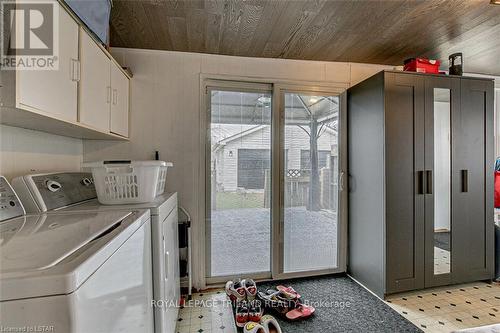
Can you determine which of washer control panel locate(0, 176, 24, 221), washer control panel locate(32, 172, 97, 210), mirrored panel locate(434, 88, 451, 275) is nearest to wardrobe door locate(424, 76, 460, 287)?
mirrored panel locate(434, 88, 451, 275)

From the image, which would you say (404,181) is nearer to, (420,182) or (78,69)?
(420,182)

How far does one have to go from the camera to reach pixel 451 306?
202 centimetres

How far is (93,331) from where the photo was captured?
583 mm

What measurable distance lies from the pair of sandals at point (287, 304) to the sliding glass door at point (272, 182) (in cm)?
42

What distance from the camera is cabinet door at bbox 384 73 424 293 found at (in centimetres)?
210

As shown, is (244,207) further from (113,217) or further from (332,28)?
(332,28)

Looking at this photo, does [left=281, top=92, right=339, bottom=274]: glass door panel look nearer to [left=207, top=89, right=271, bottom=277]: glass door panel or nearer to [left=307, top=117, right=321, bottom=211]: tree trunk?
[left=307, top=117, right=321, bottom=211]: tree trunk

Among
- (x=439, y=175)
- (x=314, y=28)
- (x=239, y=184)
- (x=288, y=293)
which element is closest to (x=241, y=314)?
(x=288, y=293)

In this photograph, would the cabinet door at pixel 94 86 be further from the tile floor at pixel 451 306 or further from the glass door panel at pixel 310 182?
the tile floor at pixel 451 306

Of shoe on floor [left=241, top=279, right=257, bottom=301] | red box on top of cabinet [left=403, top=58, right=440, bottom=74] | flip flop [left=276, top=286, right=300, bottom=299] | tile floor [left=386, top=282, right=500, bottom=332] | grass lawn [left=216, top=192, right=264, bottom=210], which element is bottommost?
tile floor [left=386, top=282, right=500, bottom=332]

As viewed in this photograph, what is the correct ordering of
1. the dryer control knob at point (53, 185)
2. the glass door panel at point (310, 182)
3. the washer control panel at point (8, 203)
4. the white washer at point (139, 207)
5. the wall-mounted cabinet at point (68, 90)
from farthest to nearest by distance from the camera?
the glass door panel at point (310, 182), the dryer control knob at point (53, 185), the white washer at point (139, 207), the washer control panel at point (8, 203), the wall-mounted cabinet at point (68, 90)

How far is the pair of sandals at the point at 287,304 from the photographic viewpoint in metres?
1.90

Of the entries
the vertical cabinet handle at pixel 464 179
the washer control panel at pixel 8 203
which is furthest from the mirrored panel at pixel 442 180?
the washer control panel at pixel 8 203

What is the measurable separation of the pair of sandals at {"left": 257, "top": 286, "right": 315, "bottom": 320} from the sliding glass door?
16.7 inches
